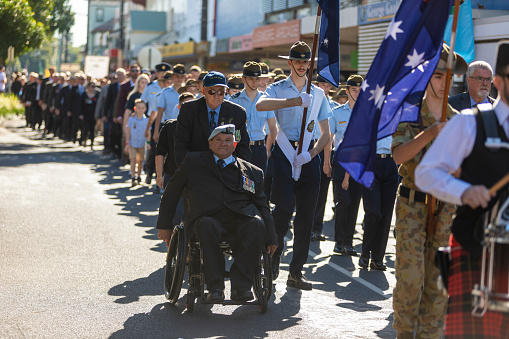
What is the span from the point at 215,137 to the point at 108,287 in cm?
176

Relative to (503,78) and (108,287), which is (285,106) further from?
(503,78)

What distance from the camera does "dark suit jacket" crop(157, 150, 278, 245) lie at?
702 centimetres

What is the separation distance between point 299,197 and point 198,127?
1181 mm

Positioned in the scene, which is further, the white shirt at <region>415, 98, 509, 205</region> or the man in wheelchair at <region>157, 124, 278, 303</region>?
the man in wheelchair at <region>157, 124, 278, 303</region>

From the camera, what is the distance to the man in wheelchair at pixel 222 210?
675 cm

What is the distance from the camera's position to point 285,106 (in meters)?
7.88

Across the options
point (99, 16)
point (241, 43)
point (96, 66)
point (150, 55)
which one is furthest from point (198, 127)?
point (99, 16)

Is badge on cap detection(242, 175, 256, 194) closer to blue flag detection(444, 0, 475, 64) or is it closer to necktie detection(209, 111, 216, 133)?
necktie detection(209, 111, 216, 133)

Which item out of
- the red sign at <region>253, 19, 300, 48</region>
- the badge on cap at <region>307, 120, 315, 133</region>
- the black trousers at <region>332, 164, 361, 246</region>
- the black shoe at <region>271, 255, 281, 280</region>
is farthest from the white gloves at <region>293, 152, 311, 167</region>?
the red sign at <region>253, 19, 300, 48</region>

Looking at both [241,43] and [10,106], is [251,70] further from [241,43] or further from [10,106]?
[10,106]

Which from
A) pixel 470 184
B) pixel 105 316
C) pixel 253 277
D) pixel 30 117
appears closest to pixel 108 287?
pixel 105 316

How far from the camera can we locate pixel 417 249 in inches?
215

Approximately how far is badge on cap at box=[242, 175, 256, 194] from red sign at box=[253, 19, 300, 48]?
73.6 ft

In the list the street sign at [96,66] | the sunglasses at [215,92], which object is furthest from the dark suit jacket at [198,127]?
the street sign at [96,66]
